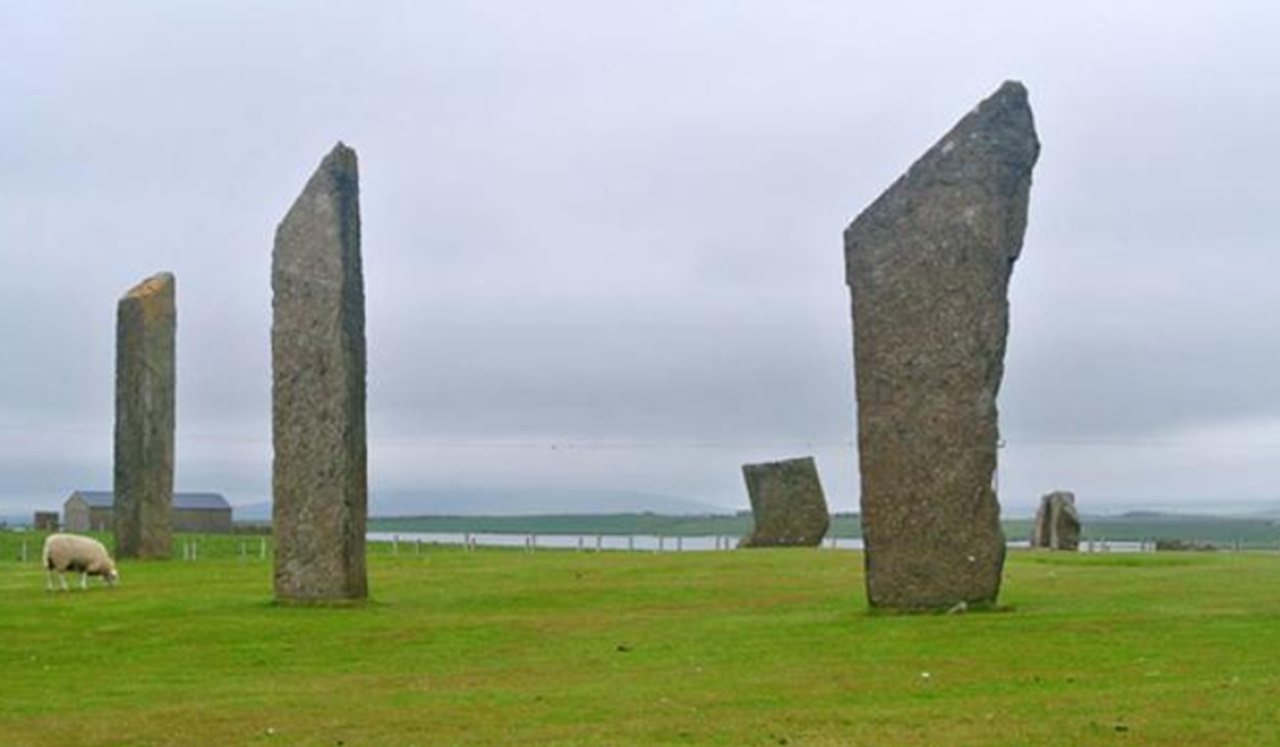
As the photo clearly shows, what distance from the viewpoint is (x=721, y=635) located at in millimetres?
18531

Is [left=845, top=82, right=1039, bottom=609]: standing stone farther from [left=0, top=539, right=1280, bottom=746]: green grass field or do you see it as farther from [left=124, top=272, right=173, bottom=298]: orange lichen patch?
[left=124, top=272, right=173, bottom=298]: orange lichen patch

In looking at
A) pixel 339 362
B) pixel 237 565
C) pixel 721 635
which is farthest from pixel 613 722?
pixel 237 565

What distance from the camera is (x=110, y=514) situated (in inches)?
3135

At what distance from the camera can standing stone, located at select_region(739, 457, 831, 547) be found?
134 ft

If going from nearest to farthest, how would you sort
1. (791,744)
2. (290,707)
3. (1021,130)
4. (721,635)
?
1. (791,744)
2. (290,707)
3. (721,635)
4. (1021,130)

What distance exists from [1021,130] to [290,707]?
11.3m

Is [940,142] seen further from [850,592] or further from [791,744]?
[791,744]

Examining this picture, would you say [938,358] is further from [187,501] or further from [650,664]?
[187,501]

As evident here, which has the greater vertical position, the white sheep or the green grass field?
the white sheep

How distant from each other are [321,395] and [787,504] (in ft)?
63.5

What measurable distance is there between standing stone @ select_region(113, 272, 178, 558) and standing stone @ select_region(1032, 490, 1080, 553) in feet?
75.8

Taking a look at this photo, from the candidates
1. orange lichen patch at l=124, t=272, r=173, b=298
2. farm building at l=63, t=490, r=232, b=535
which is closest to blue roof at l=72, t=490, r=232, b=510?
farm building at l=63, t=490, r=232, b=535

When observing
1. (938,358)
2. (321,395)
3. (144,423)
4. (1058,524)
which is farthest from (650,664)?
(1058,524)

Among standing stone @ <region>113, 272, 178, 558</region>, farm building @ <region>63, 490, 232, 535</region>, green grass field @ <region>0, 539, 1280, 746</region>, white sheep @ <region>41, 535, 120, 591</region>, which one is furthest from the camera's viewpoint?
farm building @ <region>63, 490, 232, 535</region>
